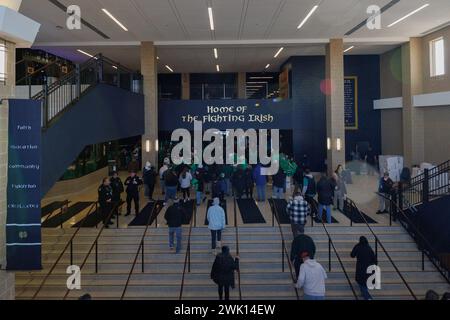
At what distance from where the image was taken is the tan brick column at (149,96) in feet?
65.2

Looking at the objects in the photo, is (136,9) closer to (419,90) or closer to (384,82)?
(419,90)

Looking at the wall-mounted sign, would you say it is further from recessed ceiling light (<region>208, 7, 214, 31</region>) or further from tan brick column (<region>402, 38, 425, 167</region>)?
recessed ceiling light (<region>208, 7, 214, 31</region>)

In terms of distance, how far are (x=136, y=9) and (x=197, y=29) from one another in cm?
354

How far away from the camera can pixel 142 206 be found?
49.0ft

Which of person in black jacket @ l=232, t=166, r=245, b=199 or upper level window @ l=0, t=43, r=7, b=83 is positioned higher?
upper level window @ l=0, t=43, r=7, b=83

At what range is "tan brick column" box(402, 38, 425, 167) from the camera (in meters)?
20.0

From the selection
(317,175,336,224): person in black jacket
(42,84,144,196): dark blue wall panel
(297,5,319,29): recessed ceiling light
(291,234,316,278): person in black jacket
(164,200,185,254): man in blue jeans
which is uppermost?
(297,5,319,29): recessed ceiling light

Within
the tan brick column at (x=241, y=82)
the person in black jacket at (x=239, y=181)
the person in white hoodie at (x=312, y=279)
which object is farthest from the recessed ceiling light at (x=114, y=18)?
the tan brick column at (x=241, y=82)

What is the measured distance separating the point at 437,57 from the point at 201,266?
47.9 feet

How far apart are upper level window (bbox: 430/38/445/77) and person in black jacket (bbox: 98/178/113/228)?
1445 cm

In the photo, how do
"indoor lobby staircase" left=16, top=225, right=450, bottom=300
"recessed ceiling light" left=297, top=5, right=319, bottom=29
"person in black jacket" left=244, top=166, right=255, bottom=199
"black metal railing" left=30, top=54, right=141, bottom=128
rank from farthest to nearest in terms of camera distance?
1. "person in black jacket" left=244, top=166, right=255, bottom=199
2. "recessed ceiling light" left=297, top=5, right=319, bottom=29
3. "indoor lobby staircase" left=16, top=225, right=450, bottom=300
4. "black metal railing" left=30, top=54, right=141, bottom=128

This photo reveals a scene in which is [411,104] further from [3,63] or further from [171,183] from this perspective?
[3,63]

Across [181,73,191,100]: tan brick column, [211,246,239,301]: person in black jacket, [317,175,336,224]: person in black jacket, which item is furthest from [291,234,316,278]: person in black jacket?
[181,73,191,100]: tan brick column
